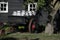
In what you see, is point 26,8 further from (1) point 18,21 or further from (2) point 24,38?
(2) point 24,38

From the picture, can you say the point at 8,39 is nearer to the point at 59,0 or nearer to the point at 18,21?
the point at 59,0

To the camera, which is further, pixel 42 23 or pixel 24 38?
pixel 42 23

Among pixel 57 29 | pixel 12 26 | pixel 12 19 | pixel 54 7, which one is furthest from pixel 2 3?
pixel 54 7

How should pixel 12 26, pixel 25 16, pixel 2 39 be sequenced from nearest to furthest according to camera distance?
1. pixel 2 39
2. pixel 12 26
3. pixel 25 16

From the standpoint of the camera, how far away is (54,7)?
13031 millimetres

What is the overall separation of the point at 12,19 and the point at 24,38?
17.2 feet

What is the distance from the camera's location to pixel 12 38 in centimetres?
1191

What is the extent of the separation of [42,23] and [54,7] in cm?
390

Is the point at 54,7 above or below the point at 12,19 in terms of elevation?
above

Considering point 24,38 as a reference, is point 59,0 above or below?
above

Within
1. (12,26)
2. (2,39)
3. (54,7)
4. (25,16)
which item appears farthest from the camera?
(25,16)

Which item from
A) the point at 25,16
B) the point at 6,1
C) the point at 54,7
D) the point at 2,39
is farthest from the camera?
the point at 6,1

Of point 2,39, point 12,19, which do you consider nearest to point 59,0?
point 2,39

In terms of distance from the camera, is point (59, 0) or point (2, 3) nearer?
point (59, 0)
